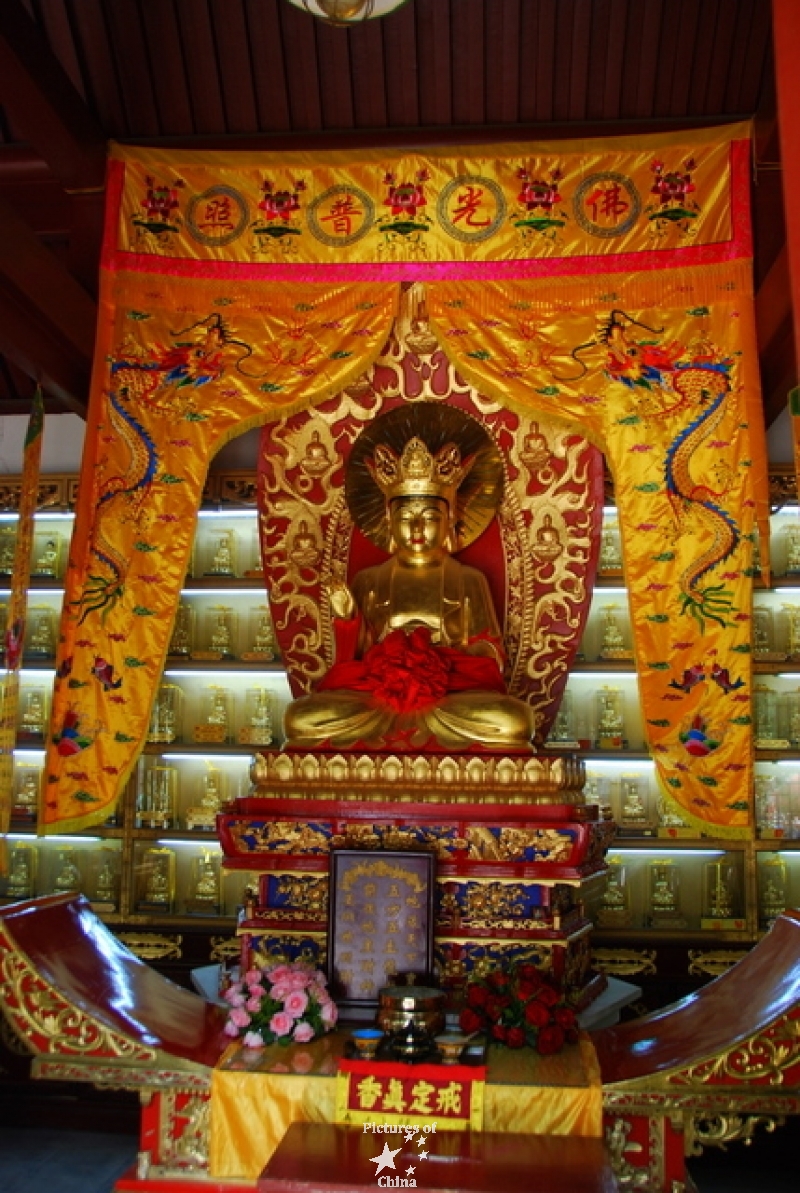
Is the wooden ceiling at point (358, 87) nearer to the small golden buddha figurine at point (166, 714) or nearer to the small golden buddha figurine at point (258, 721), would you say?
the small golden buddha figurine at point (166, 714)

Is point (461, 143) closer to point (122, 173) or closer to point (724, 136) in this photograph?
point (724, 136)

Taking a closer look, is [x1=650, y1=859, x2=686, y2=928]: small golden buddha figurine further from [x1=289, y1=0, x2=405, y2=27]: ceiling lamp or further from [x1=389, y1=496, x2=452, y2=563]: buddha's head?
[x1=289, y1=0, x2=405, y2=27]: ceiling lamp

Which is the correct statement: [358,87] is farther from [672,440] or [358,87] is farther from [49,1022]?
[49,1022]

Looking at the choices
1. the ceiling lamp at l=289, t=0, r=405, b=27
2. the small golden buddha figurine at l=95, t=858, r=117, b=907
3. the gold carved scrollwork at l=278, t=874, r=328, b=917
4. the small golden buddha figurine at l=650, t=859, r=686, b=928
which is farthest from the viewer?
A: the small golden buddha figurine at l=95, t=858, r=117, b=907

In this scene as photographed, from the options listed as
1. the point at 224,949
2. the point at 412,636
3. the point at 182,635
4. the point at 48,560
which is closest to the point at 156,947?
the point at 224,949

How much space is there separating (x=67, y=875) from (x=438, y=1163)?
318cm

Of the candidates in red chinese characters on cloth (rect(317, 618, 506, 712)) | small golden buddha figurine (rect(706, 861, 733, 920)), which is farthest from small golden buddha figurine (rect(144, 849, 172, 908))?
small golden buddha figurine (rect(706, 861, 733, 920))

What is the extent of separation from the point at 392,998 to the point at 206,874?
2.09 m

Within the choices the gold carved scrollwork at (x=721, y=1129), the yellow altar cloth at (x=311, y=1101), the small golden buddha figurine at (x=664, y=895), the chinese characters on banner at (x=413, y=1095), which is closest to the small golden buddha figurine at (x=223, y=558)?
the small golden buddha figurine at (x=664, y=895)

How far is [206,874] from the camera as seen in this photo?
5355 mm

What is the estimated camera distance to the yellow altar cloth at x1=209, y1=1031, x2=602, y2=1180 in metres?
3.13

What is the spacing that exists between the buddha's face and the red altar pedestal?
2.77 m

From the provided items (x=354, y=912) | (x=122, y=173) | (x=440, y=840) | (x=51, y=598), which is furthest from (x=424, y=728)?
(x=122, y=173)

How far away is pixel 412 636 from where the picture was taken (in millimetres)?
4777
